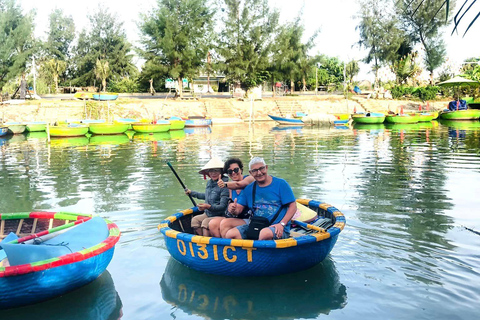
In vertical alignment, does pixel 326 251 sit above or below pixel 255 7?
below

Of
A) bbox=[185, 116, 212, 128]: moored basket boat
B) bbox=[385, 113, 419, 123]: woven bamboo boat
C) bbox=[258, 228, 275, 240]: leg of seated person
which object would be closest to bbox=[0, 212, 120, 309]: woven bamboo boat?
bbox=[258, 228, 275, 240]: leg of seated person

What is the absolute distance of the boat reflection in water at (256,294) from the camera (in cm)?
518

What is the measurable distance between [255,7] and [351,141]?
106 feet

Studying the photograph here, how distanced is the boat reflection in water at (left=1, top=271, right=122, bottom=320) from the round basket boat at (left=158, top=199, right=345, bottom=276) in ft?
3.29

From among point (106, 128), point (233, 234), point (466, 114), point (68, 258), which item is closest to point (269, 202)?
point (233, 234)

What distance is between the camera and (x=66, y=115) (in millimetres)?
39188

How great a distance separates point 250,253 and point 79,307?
203 cm

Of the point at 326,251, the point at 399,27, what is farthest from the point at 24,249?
the point at 399,27

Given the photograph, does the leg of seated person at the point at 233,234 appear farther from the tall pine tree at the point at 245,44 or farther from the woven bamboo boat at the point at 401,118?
the tall pine tree at the point at 245,44

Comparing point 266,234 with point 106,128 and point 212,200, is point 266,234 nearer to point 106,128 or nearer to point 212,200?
point 212,200

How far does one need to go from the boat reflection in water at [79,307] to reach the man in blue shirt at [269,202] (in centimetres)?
162

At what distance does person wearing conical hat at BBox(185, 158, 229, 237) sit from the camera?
666 cm

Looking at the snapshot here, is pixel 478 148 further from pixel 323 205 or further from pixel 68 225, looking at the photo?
pixel 68 225

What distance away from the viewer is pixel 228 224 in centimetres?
623
